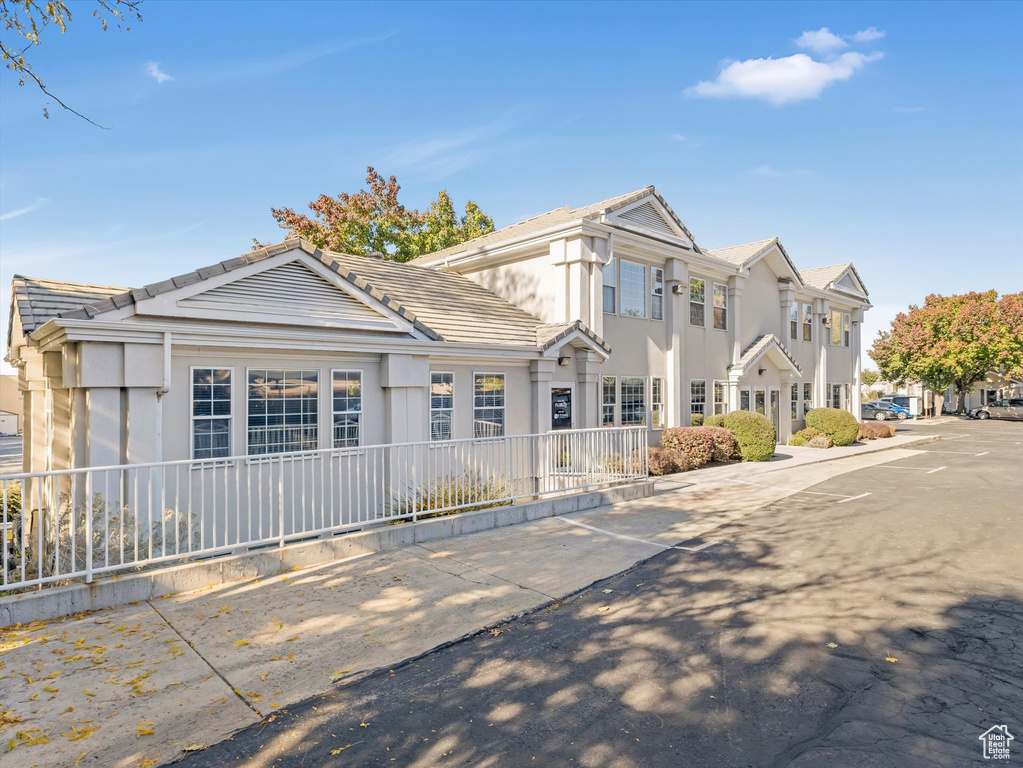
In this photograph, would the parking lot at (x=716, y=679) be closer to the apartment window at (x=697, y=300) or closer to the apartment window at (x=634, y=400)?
the apartment window at (x=634, y=400)

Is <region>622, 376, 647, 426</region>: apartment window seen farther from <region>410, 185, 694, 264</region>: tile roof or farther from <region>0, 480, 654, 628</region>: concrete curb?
<region>0, 480, 654, 628</region>: concrete curb

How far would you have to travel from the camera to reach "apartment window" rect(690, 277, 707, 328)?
19.9m

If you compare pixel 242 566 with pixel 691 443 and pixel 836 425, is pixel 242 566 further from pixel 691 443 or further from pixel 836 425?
pixel 836 425

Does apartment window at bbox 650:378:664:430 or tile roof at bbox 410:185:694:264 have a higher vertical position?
tile roof at bbox 410:185:694:264

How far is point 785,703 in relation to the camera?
4281 mm

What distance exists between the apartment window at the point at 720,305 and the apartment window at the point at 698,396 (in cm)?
234

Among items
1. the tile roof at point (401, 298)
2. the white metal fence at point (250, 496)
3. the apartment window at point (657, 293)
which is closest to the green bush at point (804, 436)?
the apartment window at point (657, 293)

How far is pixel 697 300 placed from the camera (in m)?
20.2

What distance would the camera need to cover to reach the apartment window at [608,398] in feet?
54.2

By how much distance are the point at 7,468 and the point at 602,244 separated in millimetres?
21800

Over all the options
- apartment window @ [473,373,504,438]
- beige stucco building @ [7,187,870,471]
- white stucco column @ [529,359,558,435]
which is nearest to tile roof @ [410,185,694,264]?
beige stucco building @ [7,187,870,471]

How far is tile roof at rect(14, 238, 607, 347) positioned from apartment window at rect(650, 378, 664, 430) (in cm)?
430

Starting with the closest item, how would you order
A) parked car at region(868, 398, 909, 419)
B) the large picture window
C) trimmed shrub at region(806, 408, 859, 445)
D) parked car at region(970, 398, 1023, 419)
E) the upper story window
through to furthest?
the large picture window
trimmed shrub at region(806, 408, 859, 445)
the upper story window
parked car at region(868, 398, 909, 419)
parked car at region(970, 398, 1023, 419)

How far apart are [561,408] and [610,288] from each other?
393cm
